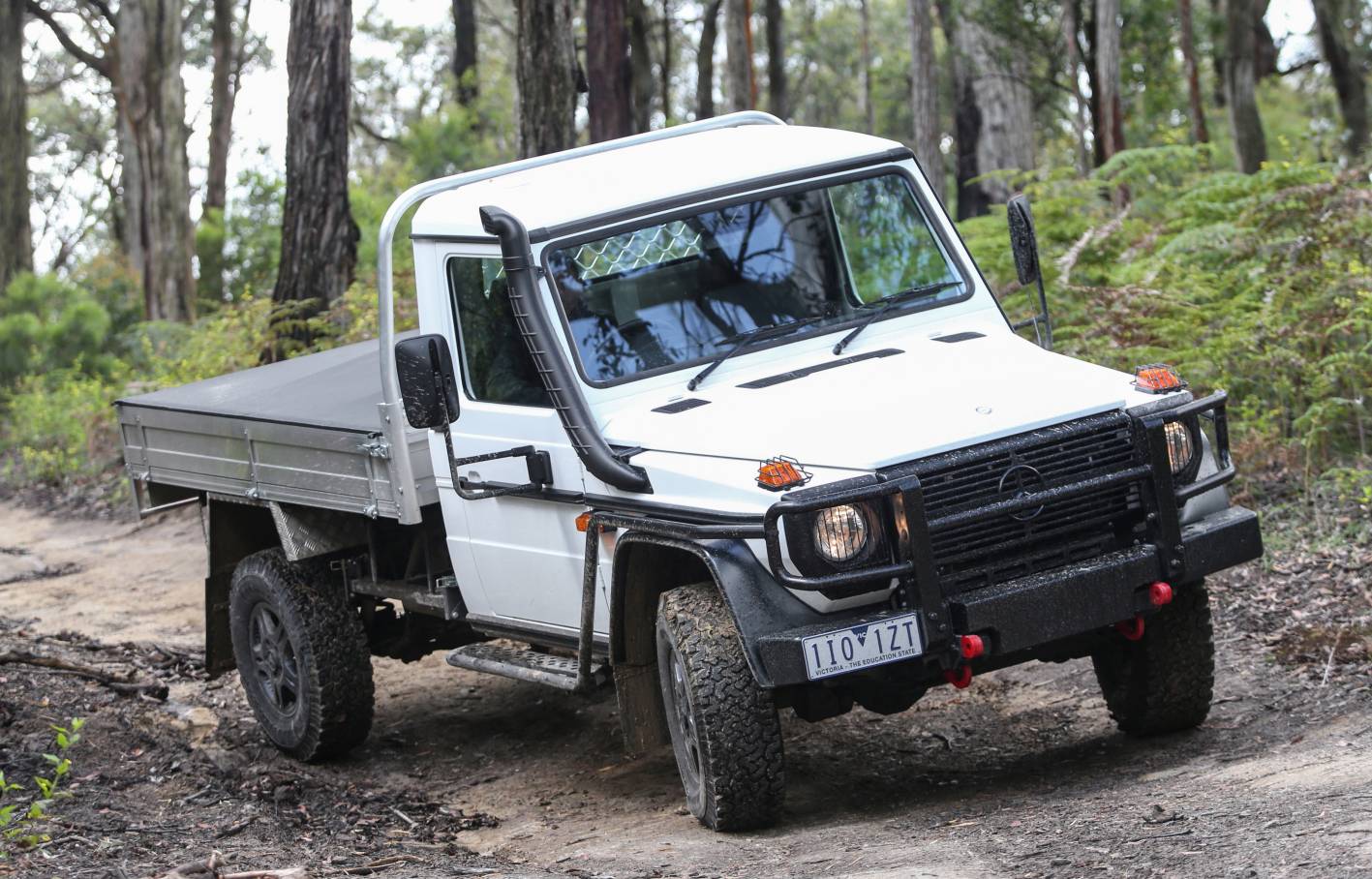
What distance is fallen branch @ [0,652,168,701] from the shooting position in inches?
316

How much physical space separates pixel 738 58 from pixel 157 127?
9141 mm

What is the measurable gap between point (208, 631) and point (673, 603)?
145 inches

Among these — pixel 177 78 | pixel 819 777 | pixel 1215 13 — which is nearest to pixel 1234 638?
pixel 819 777

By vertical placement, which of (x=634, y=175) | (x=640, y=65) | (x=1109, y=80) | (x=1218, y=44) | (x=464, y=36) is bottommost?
(x=634, y=175)

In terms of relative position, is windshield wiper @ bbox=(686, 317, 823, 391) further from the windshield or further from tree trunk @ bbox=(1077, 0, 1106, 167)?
tree trunk @ bbox=(1077, 0, 1106, 167)

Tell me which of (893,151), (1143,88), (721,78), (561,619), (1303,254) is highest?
(721,78)

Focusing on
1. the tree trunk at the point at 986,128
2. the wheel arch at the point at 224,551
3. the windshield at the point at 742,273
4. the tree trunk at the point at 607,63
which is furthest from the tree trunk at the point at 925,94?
the windshield at the point at 742,273

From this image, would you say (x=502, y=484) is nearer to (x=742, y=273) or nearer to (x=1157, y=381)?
(x=742, y=273)

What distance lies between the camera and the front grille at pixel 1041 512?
198 inches

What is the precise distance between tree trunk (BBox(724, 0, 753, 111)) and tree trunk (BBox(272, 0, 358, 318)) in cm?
1094

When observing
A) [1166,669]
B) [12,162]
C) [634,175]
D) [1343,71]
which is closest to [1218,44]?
[1343,71]

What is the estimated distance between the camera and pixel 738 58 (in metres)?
25.8

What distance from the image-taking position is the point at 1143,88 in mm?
30141

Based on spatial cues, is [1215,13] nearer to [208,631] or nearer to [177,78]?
[177,78]
